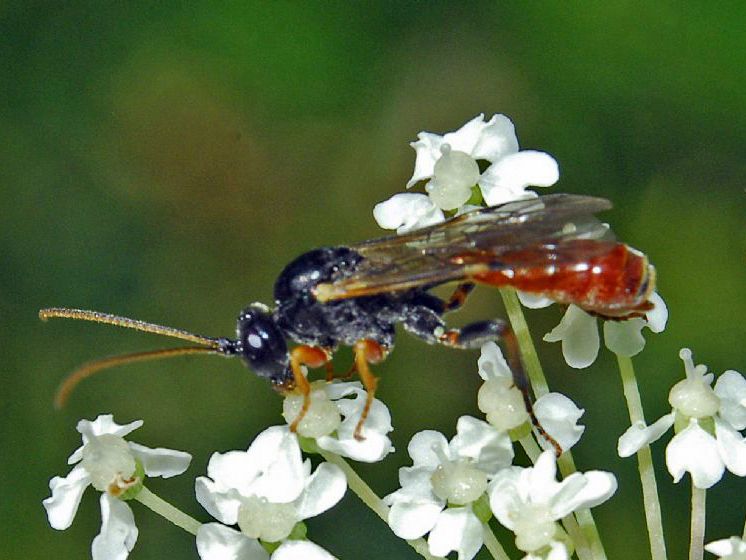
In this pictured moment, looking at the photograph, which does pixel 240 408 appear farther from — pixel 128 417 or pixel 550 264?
pixel 550 264

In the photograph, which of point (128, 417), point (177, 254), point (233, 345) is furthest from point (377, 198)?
point (233, 345)

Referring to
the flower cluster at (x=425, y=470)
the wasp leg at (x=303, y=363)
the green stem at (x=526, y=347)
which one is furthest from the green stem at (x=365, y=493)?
the green stem at (x=526, y=347)

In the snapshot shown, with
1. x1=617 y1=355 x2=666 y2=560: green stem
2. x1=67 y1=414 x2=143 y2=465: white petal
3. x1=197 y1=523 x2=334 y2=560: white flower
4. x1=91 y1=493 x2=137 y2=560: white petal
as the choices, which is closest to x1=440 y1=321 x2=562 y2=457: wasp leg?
x1=617 y1=355 x2=666 y2=560: green stem

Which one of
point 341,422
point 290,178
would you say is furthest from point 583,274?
point 290,178

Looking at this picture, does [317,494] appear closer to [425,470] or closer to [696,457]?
[425,470]

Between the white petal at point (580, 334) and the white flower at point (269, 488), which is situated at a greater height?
the white petal at point (580, 334)

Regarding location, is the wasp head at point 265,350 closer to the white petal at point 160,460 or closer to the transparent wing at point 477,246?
the transparent wing at point 477,246
